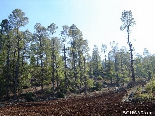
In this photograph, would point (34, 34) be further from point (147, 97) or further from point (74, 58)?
point (147, 97)

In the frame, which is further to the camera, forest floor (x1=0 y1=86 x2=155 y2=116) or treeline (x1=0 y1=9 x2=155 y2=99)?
treeline (x1=0 y1=9 x2=155 y2=99)

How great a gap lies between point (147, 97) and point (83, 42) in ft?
70.4

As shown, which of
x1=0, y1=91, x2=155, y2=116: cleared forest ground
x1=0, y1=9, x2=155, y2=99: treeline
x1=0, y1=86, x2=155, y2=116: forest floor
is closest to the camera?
x1=0, y1=86, x2=155, y2=116: forest floor

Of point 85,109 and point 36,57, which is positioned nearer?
point 85,109

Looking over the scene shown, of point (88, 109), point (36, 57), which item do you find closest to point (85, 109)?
point (88, 109)

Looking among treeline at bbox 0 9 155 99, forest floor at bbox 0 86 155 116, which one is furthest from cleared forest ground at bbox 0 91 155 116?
treeline at bbox 0 9 155 99

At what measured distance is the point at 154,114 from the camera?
400 inches

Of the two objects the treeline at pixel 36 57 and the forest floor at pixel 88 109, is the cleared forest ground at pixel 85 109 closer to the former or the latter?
the forest floor at pixel 88 109

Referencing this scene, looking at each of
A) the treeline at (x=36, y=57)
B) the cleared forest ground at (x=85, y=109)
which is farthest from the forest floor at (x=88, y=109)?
the treeline at (x=36, y=57)

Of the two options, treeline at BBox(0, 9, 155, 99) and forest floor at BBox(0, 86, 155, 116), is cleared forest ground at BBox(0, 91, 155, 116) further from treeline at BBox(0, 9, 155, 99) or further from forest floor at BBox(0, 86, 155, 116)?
treeline at BBox(0, 9, 155, 99)

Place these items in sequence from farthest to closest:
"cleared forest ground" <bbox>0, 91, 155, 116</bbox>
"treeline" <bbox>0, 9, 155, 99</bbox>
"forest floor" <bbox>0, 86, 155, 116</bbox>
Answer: "treeline" <bbox>0, 9, 155, 99</bbox> < "cleared forest ground" <bbox>0, 91, 155, 116</bbox> < "forest floor" <bbox>0, 86, 155, 116</bbox>

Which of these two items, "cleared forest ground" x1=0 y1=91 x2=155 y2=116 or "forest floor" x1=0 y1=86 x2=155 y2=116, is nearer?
"forest floor" x1=0 y1=86 x2=155 y2=116

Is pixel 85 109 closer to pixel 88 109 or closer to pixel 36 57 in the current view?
pixel 88 109

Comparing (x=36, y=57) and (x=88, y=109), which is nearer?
(x=88, y=109)
